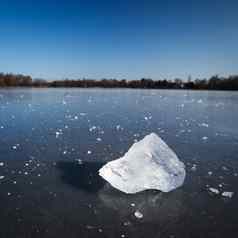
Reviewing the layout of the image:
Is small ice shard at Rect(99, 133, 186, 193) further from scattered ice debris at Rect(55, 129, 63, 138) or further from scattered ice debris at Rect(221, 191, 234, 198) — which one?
scattered ice debris at Rect(55, 129, 63, 138)

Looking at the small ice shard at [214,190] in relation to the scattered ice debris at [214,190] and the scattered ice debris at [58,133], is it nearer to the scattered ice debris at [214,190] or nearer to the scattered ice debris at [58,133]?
the scattered ice debris at [214,190]

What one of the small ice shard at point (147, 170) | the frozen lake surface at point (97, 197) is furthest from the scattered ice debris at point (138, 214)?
the small ice shard at point (147, 170)

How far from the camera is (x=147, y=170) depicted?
3178mm

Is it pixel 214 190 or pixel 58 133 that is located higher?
pixel 214 190

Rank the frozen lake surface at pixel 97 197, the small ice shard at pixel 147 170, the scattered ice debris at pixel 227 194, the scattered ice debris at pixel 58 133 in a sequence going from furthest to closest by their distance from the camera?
the scattered ice debris at pixel 58 133, the small ice shard at pixel 147 170, the scattered ice debris at pixel 227 194, the frozen lake surface at pixel 97 197

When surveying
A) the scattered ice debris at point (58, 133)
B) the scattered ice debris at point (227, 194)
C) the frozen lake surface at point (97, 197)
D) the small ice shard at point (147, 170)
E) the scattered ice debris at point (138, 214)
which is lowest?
the scattered ice debris at point (58, 133)

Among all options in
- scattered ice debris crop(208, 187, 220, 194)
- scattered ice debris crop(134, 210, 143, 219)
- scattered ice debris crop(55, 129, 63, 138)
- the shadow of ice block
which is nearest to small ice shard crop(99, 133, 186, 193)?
the shadow of ice block

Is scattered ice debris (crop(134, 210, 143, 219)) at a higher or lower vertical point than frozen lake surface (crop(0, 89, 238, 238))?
higher

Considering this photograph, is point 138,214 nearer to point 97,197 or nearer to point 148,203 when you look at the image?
point 148,203

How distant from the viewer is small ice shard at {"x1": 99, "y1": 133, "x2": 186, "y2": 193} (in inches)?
121

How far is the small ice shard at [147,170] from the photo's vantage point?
3062mm

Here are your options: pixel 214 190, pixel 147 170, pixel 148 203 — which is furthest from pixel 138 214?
pixel 214 190

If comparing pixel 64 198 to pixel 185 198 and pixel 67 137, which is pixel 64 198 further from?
pixel 67 137

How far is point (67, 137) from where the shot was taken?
5.91m
